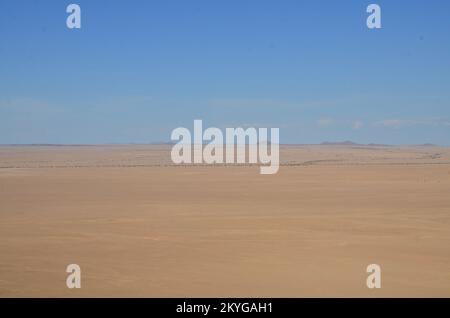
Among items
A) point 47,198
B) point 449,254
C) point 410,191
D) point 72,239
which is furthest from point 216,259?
point 410,191

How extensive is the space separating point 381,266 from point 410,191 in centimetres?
1487

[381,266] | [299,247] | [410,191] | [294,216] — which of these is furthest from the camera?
[410,191]

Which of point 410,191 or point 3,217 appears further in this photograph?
point 410,191

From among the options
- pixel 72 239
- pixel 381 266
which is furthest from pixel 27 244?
pixel 381 266

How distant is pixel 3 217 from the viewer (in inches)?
659
